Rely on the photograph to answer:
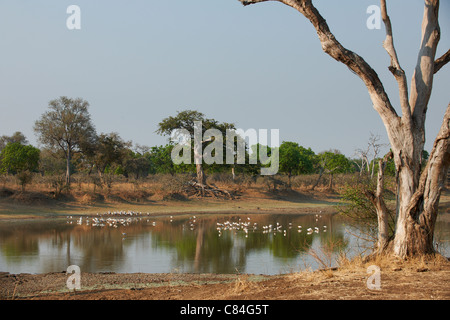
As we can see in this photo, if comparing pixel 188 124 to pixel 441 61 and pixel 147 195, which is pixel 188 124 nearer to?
pixel 147 195

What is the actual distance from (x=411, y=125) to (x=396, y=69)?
39.5 inches

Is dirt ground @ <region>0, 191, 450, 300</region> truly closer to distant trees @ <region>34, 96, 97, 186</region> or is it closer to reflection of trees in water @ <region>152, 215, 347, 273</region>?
reflection of trees in water @ <region>152, 215, 347, 273</region>

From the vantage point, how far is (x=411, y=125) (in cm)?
789

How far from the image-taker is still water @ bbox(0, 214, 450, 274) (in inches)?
473

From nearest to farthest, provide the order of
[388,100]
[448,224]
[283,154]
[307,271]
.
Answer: [307,271], [388,100], [448,224], [283,154]

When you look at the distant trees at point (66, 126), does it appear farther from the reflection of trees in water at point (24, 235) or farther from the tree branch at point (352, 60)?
the tree branch at point (352, 60)

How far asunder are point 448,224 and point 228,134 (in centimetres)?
2174

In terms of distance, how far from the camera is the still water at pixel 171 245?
12.0 metres

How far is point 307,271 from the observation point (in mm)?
7531

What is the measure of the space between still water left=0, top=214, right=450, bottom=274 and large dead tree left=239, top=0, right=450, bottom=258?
4.31 ft

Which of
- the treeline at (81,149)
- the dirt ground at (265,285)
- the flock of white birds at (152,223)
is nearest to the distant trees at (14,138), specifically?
the treeline at (81,149)

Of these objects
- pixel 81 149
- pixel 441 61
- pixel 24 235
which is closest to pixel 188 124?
pixel 81 149

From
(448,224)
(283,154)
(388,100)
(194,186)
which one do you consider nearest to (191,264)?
(388,100)
